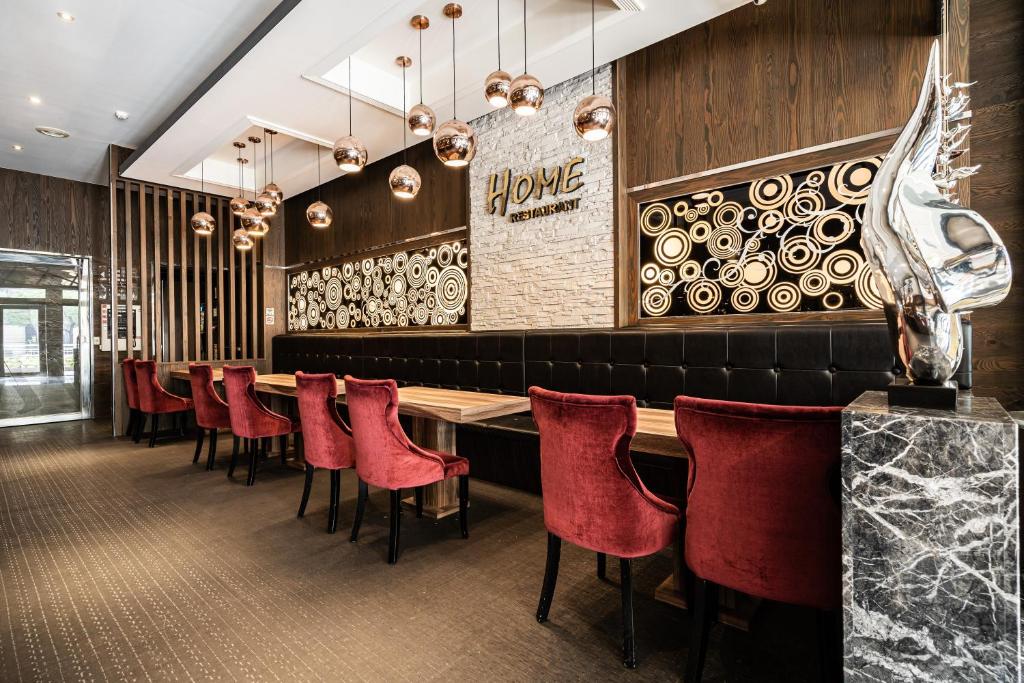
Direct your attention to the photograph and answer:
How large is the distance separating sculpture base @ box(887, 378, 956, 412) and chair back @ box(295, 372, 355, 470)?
275 centimetres

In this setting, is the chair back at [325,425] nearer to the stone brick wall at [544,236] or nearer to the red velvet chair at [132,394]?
the stone brick wall at [544,236]

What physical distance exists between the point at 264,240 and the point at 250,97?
3525mm

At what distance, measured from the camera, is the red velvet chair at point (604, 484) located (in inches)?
69.9

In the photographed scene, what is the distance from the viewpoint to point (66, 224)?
743 cm

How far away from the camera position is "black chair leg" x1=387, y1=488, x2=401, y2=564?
270cm

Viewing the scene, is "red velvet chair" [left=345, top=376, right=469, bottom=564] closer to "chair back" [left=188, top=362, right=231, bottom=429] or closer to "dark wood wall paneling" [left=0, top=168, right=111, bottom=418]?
"chair back" [left=188, top=362, right=231, bottom=429]

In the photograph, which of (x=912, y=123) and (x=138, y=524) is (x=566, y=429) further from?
(x=138, y=524)

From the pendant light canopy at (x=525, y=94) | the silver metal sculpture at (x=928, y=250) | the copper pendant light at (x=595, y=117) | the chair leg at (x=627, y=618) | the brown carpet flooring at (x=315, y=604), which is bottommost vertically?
the brown carpet flooring at (x=315, y=604)

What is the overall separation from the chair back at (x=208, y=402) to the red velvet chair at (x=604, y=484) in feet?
12.5

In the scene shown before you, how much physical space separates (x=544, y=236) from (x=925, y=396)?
3.26 metres

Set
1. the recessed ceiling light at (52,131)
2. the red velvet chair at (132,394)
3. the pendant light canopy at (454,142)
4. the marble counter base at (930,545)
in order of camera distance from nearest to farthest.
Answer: the marble counter base at (930,545)
the pendant light canopy at (454,142)
the recessed ceiling light at (52,131)
the red velvet chair at (132,394)

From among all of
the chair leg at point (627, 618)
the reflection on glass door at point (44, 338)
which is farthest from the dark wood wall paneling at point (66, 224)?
the chair leg at point (627, 618)

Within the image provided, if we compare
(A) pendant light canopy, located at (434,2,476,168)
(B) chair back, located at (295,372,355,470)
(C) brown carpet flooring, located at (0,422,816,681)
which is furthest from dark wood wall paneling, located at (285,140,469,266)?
(C) brown carpet flooring, located at (0,422,816,681)

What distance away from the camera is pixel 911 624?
1.19m
